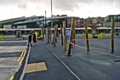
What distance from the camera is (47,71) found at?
11523 millimetres

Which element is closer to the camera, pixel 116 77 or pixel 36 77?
pixel 116 77

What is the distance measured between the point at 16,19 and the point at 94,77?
148275 millimetres

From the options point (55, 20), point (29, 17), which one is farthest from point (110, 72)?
point (29, 17)

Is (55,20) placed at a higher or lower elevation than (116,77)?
higher

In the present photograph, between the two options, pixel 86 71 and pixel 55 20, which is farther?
pixel 55 20

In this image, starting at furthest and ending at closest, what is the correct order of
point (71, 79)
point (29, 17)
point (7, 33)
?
point (29, 17)
point (7, 33)
point (71, 79)

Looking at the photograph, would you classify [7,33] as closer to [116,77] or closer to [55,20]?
[55,20]

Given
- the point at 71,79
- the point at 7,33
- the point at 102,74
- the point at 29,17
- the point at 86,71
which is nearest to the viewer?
the point at 71,79

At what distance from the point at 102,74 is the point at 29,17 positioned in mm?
141908

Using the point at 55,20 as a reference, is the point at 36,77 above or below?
below

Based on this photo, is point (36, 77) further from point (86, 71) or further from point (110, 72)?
point (110, 72)

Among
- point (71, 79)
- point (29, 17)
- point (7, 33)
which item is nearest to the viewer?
point (71, 79)

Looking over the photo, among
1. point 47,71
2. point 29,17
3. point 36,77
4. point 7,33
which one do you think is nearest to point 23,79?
point 36,77

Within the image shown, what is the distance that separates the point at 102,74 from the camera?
1021 cm
